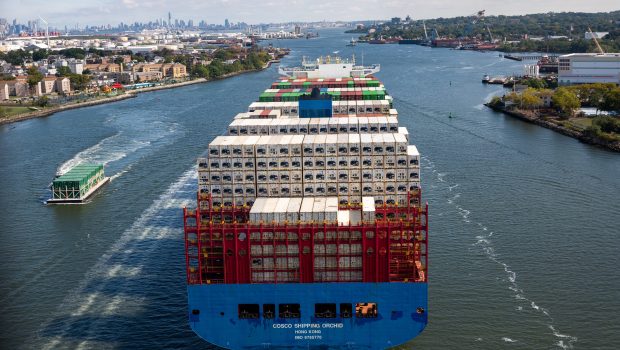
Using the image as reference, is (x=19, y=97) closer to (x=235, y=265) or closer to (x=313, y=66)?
(x=313, y=66)

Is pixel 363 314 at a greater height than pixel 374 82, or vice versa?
pixel 374 82

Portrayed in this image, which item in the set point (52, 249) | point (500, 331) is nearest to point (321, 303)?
point (500, 331)

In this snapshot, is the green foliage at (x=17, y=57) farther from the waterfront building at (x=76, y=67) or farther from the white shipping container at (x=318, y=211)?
the white shipping container at (x=318, y=211)

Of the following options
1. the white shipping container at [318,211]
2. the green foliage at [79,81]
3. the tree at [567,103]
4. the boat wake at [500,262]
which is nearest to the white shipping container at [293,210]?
the white shipping container at [318,211]

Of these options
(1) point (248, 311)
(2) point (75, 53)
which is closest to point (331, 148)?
(1) point (248, 311)

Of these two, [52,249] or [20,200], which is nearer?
[52,249]

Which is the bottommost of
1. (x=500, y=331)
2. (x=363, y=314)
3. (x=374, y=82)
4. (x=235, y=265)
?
(x=500, y=331)

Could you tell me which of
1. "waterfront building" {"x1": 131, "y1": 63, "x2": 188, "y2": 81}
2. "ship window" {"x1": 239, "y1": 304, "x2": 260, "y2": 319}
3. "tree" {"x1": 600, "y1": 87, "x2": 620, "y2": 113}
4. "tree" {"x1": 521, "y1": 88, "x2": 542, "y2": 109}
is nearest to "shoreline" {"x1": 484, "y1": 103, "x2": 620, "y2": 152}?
"tree" {"x1": 521, "y1": 88, "x2": 542, "y2": 109}
